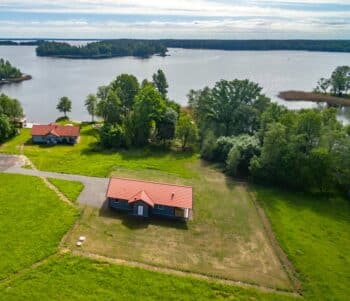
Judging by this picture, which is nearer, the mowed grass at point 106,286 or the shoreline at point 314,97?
the mowed grass at point 106,286

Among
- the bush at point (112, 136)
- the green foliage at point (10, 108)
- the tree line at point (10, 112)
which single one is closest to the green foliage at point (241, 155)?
the bush at point (112, 136)

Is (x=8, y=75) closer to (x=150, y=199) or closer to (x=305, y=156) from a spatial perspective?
(x=150, y=199)

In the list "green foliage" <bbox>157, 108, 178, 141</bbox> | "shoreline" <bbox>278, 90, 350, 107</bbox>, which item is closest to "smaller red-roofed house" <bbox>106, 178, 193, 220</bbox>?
"green foliage" <bbox>157, 108, 178, 141</bbox>

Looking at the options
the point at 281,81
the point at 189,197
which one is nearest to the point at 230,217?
the point at 189,197

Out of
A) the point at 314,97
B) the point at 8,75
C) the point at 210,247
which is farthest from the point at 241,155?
the point at 8,75

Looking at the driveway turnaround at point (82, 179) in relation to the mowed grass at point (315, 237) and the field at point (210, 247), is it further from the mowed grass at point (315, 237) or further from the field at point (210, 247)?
the mowed grass at point (315, 237)

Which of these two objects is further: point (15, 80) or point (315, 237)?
point (15, 80)
